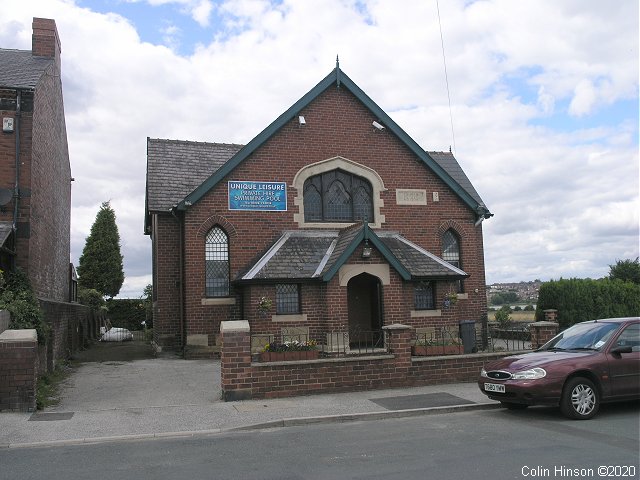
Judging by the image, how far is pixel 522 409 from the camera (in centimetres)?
995

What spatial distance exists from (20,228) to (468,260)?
14.1 meters

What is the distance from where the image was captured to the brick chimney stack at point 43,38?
1991 centimetres

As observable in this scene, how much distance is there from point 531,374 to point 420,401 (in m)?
2.34

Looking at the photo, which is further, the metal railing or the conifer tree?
the conifer tree

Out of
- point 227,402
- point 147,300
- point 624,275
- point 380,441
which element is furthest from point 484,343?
point 147,300

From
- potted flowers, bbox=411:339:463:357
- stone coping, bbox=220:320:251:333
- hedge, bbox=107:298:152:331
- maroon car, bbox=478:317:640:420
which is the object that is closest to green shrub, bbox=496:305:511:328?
potted flowers, bbox=411:339:463:357

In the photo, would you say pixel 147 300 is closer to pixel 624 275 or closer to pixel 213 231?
pixel 213 231

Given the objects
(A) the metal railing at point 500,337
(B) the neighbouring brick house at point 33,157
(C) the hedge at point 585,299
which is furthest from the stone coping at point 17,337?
(C) the hedge at point 585,299

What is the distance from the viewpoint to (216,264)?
1827cm

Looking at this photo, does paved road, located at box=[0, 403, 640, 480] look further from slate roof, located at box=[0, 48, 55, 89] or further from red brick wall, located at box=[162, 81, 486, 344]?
slate roof, located at box=[0, 48, 55, 89]

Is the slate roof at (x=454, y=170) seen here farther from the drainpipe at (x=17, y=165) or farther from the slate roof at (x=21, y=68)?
the drainpipe at (x=17, y=165)

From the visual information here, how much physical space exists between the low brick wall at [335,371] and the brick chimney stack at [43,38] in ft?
46.4

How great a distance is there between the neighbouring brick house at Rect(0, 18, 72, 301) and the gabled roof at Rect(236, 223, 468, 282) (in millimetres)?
5993

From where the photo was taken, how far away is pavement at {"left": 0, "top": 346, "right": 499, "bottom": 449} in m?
8.62
